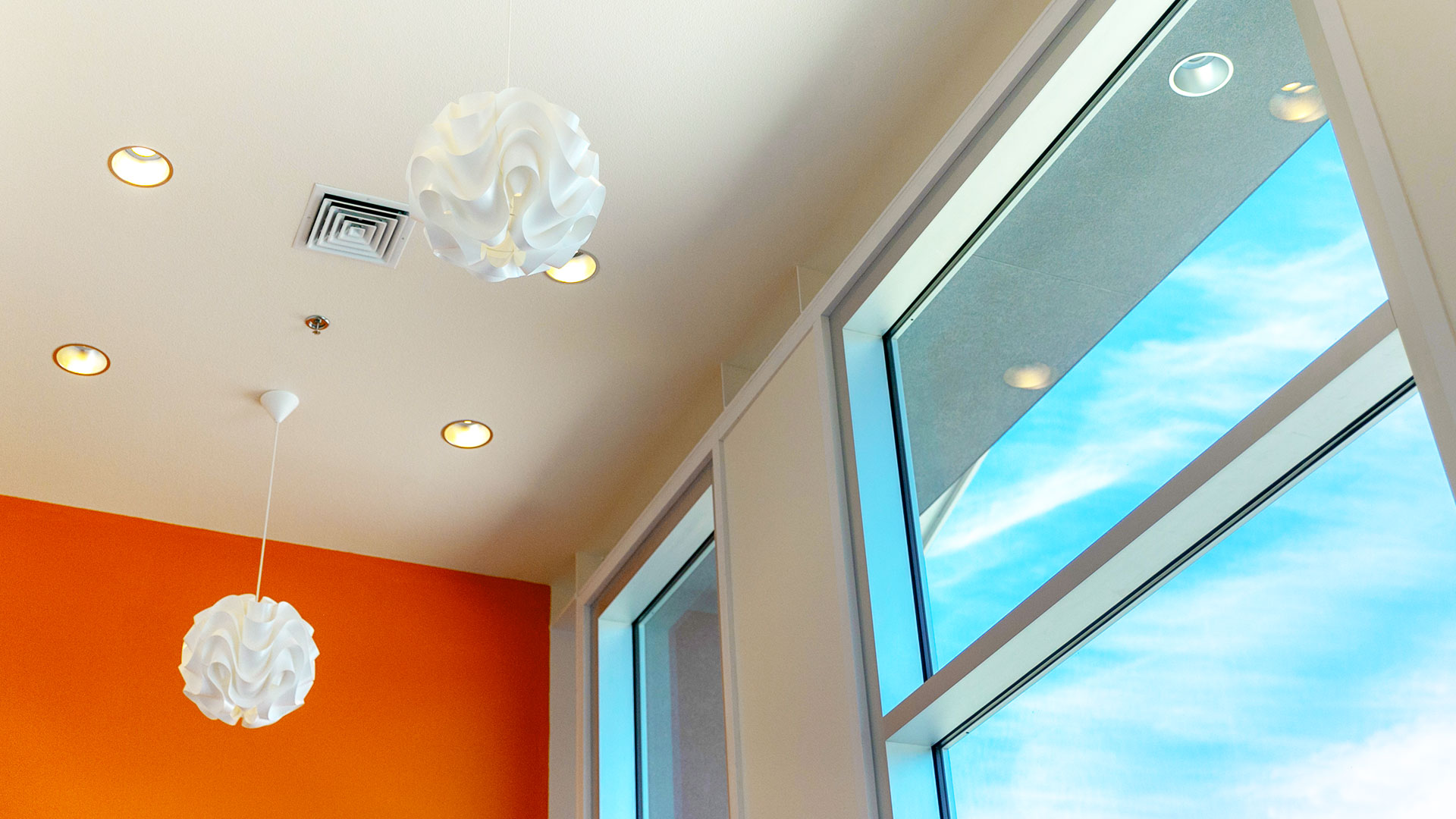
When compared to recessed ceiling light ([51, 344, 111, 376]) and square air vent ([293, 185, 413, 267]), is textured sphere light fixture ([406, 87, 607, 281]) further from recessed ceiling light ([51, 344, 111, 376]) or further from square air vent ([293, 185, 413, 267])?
recessed ceiling light ([51, 344, 111, 376])

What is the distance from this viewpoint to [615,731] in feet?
13.5

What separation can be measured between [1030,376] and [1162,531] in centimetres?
56

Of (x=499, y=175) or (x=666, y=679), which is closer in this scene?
(x=499, y=175)

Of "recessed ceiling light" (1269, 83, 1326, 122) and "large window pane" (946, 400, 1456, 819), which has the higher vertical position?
"recessed ceiling light" (1269, 83, 1326, 122)

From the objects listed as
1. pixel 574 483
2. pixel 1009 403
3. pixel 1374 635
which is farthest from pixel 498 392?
pixel 1374 635

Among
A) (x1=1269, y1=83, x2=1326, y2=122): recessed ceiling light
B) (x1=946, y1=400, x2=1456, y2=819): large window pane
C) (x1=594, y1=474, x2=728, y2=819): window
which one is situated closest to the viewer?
(x1=946, y1=400, x2=1456, y2=819): large window pane

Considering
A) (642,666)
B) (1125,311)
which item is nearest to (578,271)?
(642,666)

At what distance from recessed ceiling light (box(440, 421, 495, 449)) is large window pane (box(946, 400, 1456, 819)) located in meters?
2.24

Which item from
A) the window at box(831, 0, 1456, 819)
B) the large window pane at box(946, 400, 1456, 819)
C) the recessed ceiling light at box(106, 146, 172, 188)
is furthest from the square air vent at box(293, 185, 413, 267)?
the large window pane at box(946, 400, 1456, 819)

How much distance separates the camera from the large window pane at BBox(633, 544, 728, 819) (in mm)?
3539

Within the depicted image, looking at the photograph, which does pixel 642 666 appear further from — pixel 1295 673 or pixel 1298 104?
pixel 1298 104

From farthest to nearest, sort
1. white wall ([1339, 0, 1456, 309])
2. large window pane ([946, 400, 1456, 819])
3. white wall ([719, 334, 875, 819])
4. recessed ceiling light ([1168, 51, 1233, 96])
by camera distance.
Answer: white wall ([719, 334, 875, 819]) → recessed ceiling light ([1168, 51, 1233, 96]) → large window pane ([946, 400, 1456, 819]) → white wall ([1339, 0, 1456, 309])

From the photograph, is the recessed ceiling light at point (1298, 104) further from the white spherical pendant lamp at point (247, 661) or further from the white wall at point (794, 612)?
the white spherical pendant lamp at point (247, 661)

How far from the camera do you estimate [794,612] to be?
3074 millimetres
